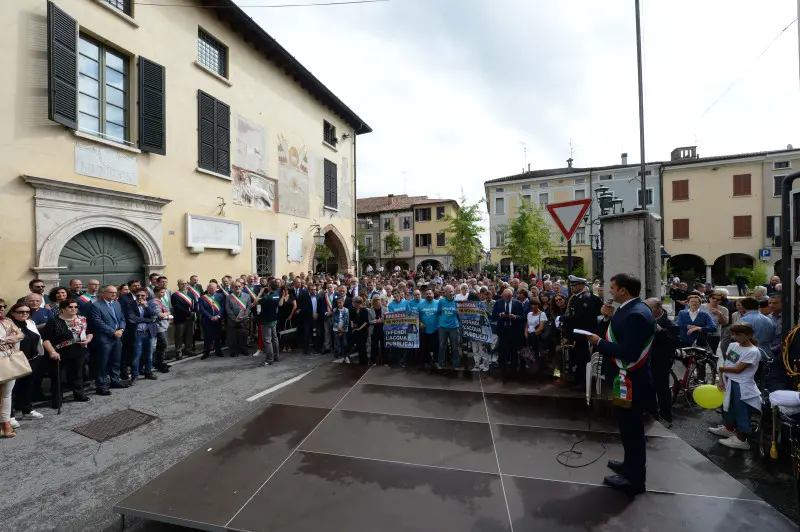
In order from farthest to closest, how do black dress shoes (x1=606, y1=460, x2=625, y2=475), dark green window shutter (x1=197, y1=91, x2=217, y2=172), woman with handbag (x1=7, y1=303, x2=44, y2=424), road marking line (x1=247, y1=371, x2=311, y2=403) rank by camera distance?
dark green window shutter (x1=197, y1=91, x2=217, y2=172)
road marking line (x1=247, y1=371, x2=311, y2=403)
woman with handbag (x1=7, y1=303, x2=44, y2=424)
black dress shoes (x1=606, y1=460, x2=625, y2=475)

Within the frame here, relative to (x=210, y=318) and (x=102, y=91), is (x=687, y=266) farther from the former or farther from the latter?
(x=102, y=91)

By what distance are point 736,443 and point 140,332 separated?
392 inches

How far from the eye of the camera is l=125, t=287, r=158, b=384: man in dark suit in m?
7.36

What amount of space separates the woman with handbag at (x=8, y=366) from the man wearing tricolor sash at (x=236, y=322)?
182 inches

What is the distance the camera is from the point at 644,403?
3.54 meters

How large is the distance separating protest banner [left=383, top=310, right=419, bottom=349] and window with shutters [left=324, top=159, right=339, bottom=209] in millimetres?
11842

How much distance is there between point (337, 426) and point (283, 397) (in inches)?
64.8

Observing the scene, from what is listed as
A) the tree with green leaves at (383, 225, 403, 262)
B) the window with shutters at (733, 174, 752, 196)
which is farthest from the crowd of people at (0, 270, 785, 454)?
the tree with green leaves at (383, 225, 403, 262)

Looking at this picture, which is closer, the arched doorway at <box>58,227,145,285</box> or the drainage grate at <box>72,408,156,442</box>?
the drainage grate at <box>72,408,156,442</box>

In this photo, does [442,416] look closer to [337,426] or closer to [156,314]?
[337,426]

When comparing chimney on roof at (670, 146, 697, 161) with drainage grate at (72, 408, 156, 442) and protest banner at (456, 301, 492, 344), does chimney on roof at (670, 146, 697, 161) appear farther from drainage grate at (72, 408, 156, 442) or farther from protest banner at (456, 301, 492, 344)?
drainage grate at (72, 408, 156, 442)

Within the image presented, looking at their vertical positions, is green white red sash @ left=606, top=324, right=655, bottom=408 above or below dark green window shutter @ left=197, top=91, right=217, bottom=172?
below

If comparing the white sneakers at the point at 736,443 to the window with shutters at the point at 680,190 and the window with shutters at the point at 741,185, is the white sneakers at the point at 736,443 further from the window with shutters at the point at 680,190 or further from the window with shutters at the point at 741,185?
the window with shutters at the point at 741,185

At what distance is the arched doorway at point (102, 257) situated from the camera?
28.6ft
